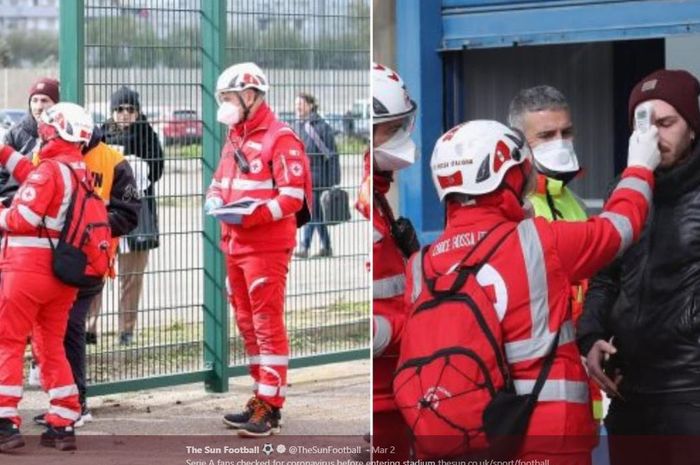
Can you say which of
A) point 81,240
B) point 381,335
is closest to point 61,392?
point 81,240

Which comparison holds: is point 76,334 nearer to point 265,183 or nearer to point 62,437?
point 62,437

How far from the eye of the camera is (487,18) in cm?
441

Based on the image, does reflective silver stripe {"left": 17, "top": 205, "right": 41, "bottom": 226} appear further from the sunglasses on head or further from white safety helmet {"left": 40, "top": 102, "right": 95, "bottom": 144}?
the sunglasses on head

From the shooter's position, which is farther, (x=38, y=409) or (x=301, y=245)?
(x=301, y=245)

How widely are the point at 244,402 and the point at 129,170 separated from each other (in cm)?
140

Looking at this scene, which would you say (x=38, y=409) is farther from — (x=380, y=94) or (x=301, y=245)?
(x=380, y=94)

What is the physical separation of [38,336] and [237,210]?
101cm

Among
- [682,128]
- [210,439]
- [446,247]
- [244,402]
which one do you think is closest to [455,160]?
[446,247]

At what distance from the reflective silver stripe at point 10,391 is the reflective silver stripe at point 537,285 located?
3.74 meters

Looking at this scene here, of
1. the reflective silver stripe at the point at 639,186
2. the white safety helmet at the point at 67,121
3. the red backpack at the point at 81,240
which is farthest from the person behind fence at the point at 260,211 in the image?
the reflective silver stripe at the point at 639,186

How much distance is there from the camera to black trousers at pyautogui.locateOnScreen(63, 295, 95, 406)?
24.7 feet

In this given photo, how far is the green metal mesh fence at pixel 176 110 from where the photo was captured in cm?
806

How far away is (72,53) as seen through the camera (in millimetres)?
7824

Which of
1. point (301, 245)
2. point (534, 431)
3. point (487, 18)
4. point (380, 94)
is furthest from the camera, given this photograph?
point (301, 245)
